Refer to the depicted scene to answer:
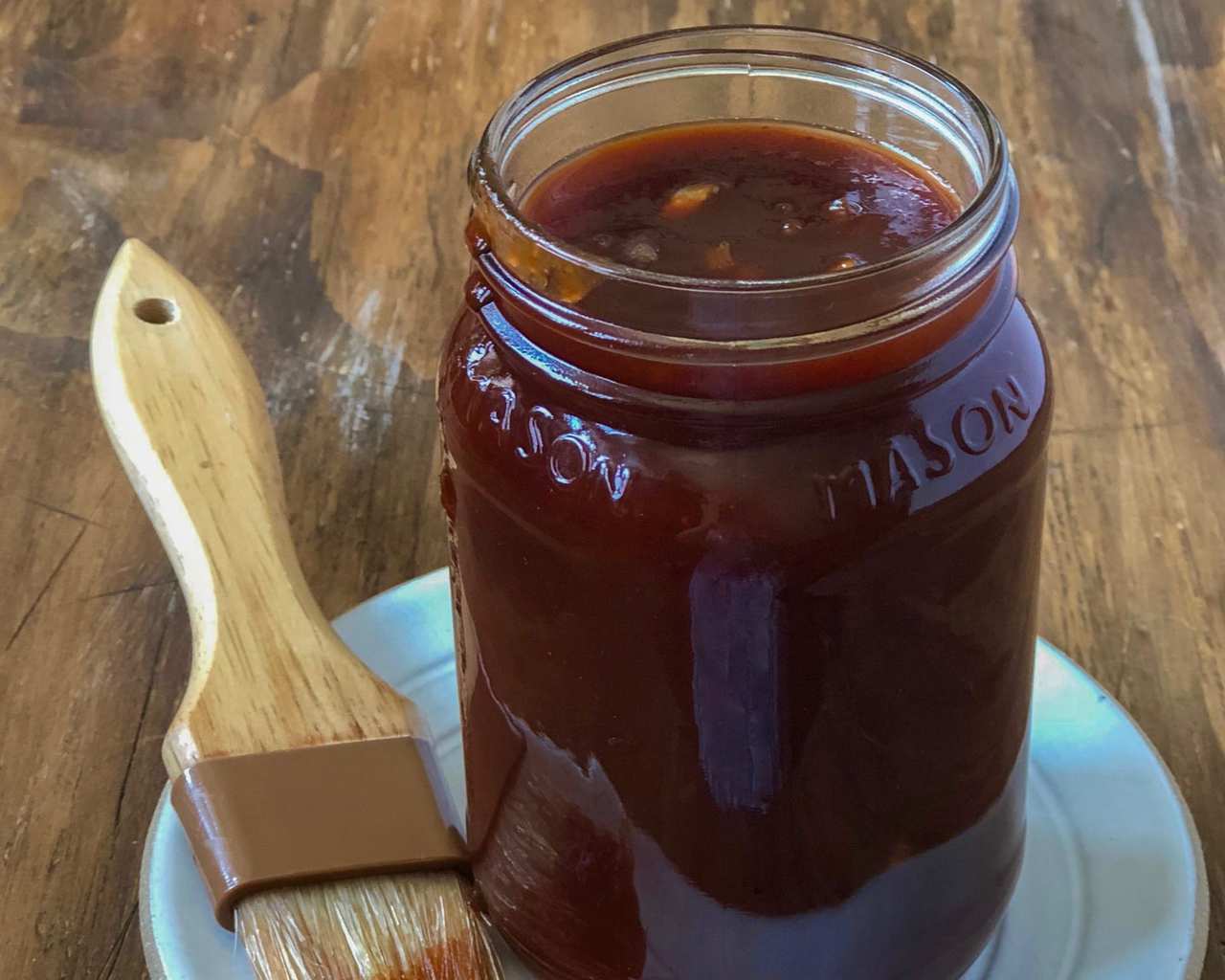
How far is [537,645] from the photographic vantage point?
1.82 ft

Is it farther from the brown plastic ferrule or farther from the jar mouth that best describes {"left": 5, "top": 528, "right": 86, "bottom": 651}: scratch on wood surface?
the jar mouth

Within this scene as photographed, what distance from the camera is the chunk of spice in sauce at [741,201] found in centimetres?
52

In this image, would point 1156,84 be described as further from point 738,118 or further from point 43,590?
point 43,590

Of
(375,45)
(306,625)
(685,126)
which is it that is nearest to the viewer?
(685,126)

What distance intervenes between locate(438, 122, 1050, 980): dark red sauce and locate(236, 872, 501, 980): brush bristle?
5cm

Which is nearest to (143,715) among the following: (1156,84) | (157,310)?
(157,310)

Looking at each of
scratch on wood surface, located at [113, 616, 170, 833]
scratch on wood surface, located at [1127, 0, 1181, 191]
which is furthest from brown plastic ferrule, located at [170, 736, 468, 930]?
scratch on wood surface, located at [1127, 0, 1181, 191]

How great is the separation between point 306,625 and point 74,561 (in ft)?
0.79

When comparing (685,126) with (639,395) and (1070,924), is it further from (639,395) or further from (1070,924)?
(1070,924)

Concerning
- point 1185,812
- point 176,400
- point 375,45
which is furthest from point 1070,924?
point 375,45

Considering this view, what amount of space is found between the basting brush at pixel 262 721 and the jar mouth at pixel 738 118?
31 cm

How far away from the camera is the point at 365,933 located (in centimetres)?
66

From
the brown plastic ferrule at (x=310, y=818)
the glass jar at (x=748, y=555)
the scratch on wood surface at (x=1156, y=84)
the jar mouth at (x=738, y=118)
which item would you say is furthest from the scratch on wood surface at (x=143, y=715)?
the scratch on wood surface at (x=1156, y=84)

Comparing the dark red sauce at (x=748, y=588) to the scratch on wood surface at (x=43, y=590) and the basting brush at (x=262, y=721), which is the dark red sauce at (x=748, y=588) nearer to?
the basting brush at (x=262, y=721)
